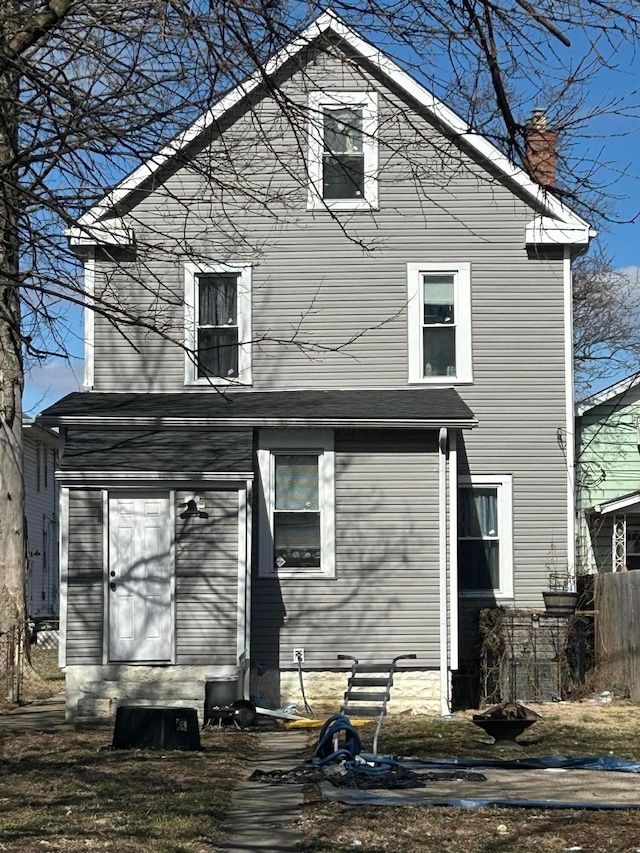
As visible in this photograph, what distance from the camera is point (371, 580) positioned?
53.5ft

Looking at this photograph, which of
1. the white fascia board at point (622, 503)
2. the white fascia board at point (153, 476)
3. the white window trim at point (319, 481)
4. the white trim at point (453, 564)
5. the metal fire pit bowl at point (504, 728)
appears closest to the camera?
the metal fire pit bowl at point (504, 728)

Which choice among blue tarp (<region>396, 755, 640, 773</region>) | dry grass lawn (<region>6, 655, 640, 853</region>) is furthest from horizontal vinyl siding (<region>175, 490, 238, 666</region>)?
blue tarp (<region>396, 755, 640, 773</region>)

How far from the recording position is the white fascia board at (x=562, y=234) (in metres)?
17.6

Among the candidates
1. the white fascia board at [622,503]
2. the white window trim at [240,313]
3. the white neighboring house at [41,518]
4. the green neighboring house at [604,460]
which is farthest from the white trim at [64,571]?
the white neighboring house at [41,518]

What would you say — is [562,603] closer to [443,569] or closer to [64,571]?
[443,569]

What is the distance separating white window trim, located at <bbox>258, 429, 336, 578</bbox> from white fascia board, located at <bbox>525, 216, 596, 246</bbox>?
4171 mm

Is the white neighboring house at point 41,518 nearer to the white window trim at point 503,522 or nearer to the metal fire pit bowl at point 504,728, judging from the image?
the white window trim at point 503,522

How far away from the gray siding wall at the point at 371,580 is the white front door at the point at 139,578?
5.13ft

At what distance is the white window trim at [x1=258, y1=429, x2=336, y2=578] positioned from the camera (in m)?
16.4

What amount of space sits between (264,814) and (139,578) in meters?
6.87

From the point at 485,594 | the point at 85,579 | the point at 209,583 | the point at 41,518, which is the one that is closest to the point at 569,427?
the point at 485,594

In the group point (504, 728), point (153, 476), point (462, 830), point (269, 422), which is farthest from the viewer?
point (269, 422)

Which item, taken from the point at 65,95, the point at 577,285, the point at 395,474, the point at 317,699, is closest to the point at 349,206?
the point at 395,474

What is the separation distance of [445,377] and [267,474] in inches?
118
